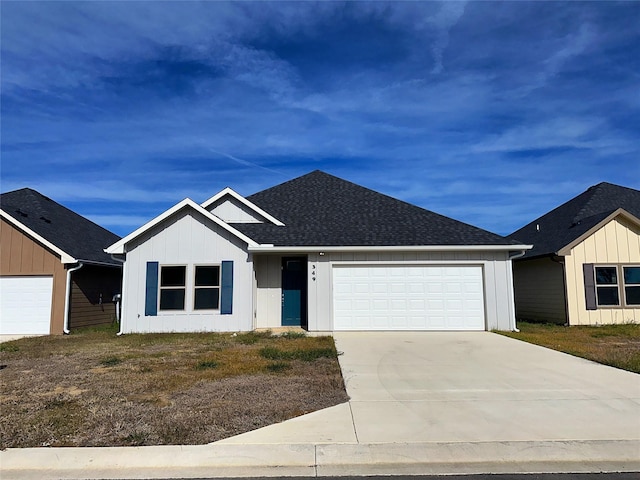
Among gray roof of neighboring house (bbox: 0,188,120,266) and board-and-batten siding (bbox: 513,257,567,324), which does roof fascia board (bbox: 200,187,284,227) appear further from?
board-and-batten siding (bbox: 513,257,567,324)

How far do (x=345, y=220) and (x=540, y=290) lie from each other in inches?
314

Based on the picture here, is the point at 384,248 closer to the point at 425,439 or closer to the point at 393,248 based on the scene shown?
the point at 393,248

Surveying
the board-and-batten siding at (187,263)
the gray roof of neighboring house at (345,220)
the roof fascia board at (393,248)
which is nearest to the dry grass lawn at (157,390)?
the board-and-batten siding at (187,263)

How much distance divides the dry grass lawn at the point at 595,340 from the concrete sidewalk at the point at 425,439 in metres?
1.61

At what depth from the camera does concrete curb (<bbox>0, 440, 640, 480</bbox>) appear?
3.96 m

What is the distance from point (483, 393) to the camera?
250 inches

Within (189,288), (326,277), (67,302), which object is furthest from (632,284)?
(67,302)

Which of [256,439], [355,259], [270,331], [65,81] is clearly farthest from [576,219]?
[65,81]

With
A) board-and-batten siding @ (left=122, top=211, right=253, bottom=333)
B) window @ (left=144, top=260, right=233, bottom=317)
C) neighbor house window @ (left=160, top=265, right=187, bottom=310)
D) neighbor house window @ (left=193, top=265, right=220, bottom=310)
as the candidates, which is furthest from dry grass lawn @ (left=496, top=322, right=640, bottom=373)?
neighbor house window @ (left=160, top=265, right=187, bottom=310)

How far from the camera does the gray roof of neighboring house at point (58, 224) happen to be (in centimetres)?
1460

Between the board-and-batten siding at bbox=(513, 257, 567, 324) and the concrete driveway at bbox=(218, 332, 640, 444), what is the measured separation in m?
6.63

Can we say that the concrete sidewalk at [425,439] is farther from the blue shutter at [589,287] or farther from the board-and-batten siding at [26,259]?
the board-and-batten siding at [26,259]

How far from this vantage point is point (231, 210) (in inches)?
644

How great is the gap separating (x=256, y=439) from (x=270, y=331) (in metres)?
8.61
